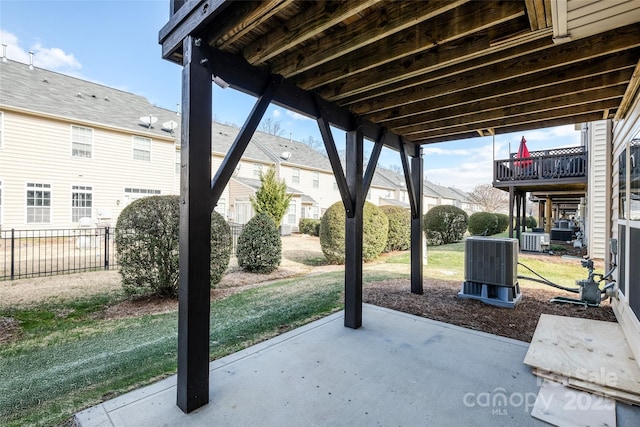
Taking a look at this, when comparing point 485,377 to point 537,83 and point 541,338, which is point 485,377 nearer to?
point 541,338

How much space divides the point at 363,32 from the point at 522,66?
1.45 metres

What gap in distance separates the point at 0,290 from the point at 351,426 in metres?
6.81

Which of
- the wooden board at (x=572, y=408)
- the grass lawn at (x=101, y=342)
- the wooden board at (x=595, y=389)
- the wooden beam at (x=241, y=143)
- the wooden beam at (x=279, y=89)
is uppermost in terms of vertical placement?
the wooden beam at (x=279, y=89)

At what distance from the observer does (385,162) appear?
4309 cm

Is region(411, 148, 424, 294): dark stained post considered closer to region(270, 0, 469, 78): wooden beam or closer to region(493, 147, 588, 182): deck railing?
region(270, 0, 469, 78): wooden beam

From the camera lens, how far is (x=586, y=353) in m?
2.63

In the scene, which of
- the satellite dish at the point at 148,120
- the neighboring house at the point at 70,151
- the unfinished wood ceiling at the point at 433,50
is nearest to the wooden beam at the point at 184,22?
the unfinished wood ceiling at the point at 433,50

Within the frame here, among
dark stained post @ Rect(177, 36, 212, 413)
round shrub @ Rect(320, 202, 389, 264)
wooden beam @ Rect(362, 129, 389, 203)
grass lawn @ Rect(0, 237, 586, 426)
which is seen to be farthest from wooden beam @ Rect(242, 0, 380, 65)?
round shrub @ Rect(320, 202, 389, 264)

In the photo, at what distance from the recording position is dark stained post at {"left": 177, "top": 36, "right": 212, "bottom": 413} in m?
2.03

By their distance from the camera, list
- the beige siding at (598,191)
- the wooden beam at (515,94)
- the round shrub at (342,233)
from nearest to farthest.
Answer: the wooden beam at (515,94) < the beige siding at (598,191) < the round shrub at (342,233)

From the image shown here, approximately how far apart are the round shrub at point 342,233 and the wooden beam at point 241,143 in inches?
223

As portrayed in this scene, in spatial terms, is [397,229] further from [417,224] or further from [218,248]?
[218,248]

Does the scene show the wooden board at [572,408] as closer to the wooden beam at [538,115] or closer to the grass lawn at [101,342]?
the grass lawn at [101,342]

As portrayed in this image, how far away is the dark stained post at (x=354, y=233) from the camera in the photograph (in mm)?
3523
